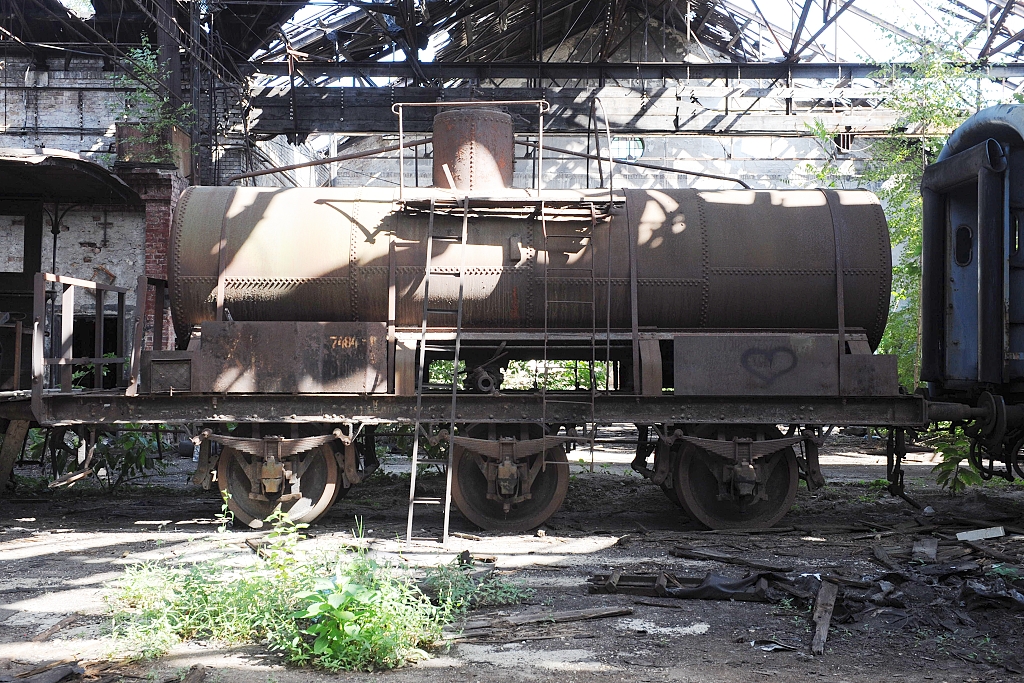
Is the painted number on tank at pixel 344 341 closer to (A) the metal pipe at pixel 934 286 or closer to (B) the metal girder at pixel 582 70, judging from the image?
(A) the metal pipe at pixel 934 286

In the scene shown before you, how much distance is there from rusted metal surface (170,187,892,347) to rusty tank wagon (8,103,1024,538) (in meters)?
0.02

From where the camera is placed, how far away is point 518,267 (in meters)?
8.88

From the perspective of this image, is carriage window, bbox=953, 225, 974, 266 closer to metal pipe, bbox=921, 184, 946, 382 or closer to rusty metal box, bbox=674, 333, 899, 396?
metal pipe, bbox=921, 184, 946, 382

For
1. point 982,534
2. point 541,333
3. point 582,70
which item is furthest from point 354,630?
point 582,70

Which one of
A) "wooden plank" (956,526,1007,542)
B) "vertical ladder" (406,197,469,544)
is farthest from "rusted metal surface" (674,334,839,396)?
"vertical ladder" (406,197,469,544)

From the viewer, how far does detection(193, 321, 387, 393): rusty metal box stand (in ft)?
27.7

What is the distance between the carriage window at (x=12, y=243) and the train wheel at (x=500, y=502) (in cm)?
675

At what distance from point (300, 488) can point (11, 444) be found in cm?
312

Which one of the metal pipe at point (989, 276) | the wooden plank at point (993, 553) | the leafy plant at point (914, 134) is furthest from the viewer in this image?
the leafy plant at point (914, 134)

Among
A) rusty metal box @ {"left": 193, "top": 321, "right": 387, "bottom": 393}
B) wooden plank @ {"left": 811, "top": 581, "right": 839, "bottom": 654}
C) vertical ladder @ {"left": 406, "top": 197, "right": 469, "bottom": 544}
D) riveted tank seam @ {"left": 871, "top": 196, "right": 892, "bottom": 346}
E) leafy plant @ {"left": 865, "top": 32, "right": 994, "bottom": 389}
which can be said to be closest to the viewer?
wooden plank @ {"left": 811, "top": 581, "right": 839, "bottom": 654}

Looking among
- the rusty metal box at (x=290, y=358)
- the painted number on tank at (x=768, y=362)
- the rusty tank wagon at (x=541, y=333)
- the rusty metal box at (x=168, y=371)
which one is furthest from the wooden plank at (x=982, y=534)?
the rusty metal box at (x=168, y=371)

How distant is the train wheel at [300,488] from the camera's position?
8.66m

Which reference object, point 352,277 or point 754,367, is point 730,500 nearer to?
point 754,367

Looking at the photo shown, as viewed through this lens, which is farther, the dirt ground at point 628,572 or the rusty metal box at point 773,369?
the rusty metal box at point 773,369
